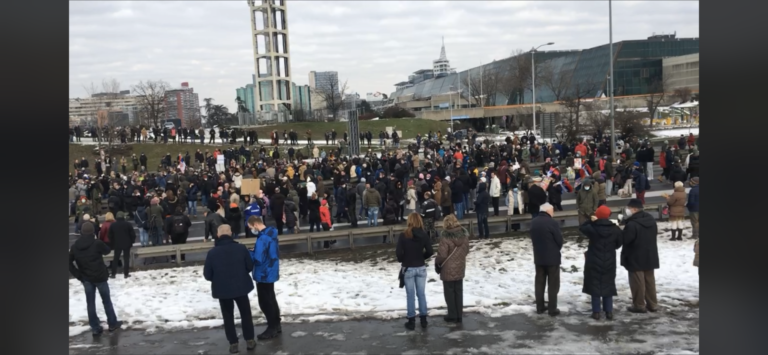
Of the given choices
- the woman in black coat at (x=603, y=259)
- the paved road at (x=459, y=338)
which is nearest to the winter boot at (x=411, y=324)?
the paved road at (x=459, y=338)

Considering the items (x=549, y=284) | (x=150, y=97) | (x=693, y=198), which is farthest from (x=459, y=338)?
(x=150, y=97)

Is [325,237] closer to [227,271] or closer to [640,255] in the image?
[227,271]

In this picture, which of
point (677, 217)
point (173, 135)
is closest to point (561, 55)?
point (173, 135)

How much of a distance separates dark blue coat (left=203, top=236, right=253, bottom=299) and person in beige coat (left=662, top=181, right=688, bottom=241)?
9.24 meters

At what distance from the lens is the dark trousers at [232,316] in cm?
749

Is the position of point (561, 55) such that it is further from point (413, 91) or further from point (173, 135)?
point (173, 135)

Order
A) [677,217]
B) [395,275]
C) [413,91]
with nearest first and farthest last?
[395,275]
[677,217]
[413,91]

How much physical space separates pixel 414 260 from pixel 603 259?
2.62 meters

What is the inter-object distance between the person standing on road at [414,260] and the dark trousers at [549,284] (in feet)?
5.65

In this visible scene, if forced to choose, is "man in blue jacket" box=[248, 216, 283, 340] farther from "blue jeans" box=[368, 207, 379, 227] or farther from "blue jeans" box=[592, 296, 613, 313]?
"blue jeans" box=[368, 207, 379, 227]

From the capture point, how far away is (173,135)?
Result: 1811 inches

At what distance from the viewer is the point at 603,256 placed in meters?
8.26

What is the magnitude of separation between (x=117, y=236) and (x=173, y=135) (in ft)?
118

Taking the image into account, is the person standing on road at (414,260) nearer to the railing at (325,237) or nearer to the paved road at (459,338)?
the paved road at (459,338)
